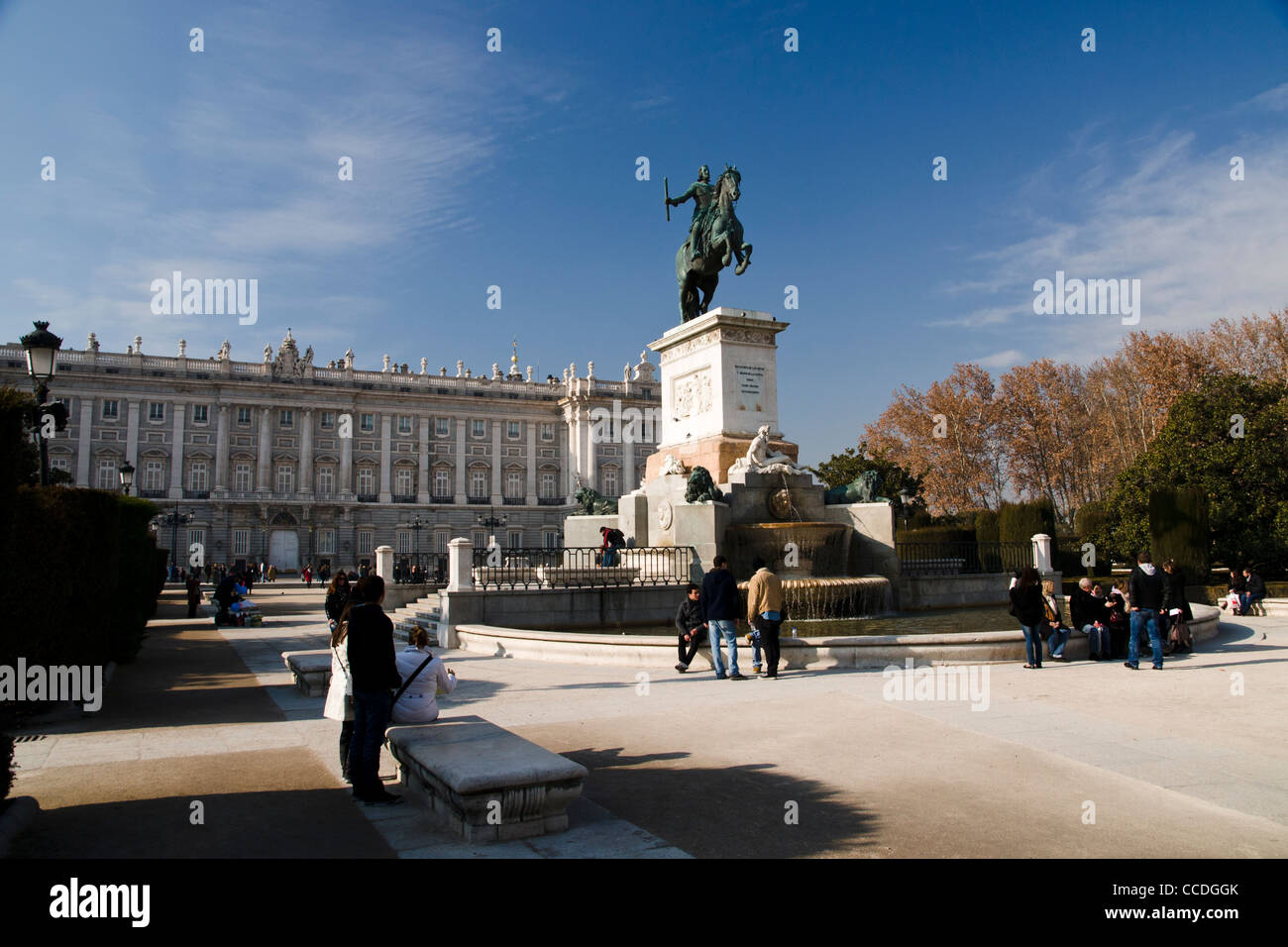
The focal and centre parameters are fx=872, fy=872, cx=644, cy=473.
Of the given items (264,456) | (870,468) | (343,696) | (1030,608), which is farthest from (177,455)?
(343,696)

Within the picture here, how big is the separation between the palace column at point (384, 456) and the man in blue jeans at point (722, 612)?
2857 inches

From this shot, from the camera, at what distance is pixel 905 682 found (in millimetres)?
9703

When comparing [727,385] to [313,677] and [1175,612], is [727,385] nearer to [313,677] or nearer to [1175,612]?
[1175,612]

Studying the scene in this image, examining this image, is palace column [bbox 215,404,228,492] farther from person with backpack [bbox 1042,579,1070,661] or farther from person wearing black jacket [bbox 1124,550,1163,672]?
person wearing black jacket [bbox 1124,550,1163,672]

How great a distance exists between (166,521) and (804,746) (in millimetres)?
68387

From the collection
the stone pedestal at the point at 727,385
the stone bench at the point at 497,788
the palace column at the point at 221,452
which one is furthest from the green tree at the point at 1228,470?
the palace column at the point at 221,452

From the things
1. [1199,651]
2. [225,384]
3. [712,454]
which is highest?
[225,384]

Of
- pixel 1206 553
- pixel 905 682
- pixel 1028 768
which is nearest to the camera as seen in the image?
pixel 1028 768

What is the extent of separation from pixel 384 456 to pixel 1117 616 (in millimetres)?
74195

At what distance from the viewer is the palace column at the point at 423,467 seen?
80938 mm

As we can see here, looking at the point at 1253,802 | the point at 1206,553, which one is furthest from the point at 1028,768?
the point at 1206,553

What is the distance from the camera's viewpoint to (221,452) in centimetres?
7344

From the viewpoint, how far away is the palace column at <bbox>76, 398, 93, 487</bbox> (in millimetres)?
69250
